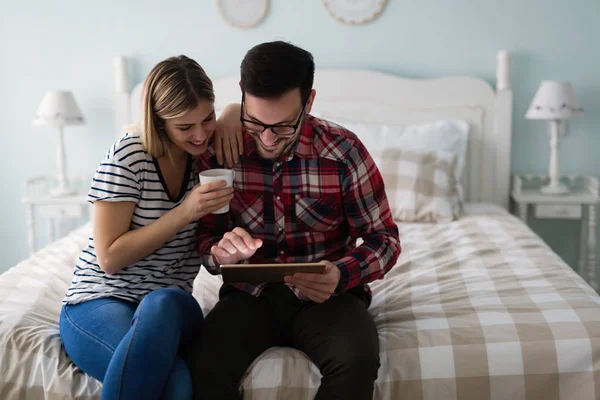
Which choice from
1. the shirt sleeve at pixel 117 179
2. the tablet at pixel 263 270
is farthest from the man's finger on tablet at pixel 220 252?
the shirt sleeve at pixel 117 179

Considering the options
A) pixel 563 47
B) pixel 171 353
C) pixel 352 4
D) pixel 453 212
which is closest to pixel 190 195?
pixel 171 353

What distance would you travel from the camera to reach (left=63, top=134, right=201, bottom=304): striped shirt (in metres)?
1.48

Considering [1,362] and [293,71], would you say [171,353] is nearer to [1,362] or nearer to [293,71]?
[1,362]

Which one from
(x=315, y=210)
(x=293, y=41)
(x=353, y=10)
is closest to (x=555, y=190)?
(x=353, y=10)

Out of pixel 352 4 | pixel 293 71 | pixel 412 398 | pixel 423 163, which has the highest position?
pixel 352 4

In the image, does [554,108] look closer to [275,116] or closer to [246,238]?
[275,116]

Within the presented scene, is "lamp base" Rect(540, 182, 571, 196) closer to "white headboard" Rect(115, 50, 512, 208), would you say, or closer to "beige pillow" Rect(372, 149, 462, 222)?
"white headboard" Rect(115, 50, 512, 208)

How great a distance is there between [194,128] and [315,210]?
0.35m

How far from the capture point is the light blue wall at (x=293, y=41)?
10.6ft

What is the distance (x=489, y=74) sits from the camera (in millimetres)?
3293

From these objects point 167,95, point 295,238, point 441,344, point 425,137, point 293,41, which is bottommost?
point 441,344

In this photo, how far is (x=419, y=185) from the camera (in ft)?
9.32

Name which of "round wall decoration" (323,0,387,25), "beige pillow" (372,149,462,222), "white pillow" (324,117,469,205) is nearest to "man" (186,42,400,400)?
"beige pillow" (372,149,462,222)

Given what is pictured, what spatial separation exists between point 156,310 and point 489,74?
2.46m
